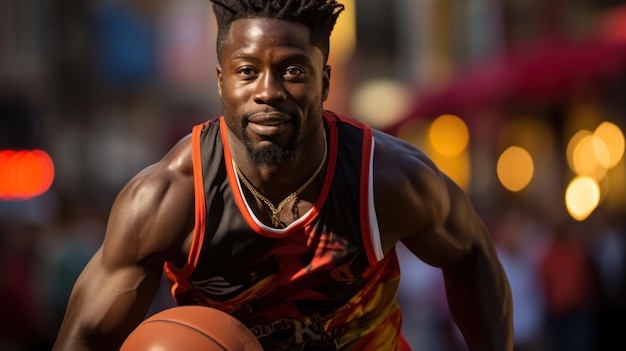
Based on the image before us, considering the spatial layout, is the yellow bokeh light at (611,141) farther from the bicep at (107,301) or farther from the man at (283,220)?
the bicep at (107,301)

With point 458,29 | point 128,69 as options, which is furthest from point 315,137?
point 128,69

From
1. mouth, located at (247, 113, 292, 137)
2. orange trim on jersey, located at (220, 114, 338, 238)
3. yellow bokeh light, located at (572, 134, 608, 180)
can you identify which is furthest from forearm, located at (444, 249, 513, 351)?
yellow bokeh light, located at (572, 134, 608, 180)

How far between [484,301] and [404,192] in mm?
693

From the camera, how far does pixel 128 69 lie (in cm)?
3697

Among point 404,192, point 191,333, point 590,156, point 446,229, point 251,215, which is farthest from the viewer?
point 590,156

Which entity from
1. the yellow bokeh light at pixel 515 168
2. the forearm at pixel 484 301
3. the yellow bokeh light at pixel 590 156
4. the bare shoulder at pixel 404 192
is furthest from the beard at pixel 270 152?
the yellow bokeh light at pixel 515 168

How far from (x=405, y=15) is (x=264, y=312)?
3742cm

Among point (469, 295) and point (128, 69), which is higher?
point (469, 295)

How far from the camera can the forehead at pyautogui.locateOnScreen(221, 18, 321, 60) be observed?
477 cm

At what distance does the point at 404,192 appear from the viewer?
509 cm

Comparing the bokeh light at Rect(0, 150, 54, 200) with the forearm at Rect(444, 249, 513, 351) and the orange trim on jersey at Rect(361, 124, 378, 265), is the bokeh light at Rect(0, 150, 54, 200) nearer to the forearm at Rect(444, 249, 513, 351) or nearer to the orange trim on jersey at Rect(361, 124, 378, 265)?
the forearm at Rect(444, 249, 513, 351)

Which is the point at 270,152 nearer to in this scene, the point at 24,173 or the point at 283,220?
the point at 283,220

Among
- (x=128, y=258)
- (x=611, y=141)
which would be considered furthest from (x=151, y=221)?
(x=611, y=141)

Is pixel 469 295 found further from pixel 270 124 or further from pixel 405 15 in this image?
pixel 405 15
